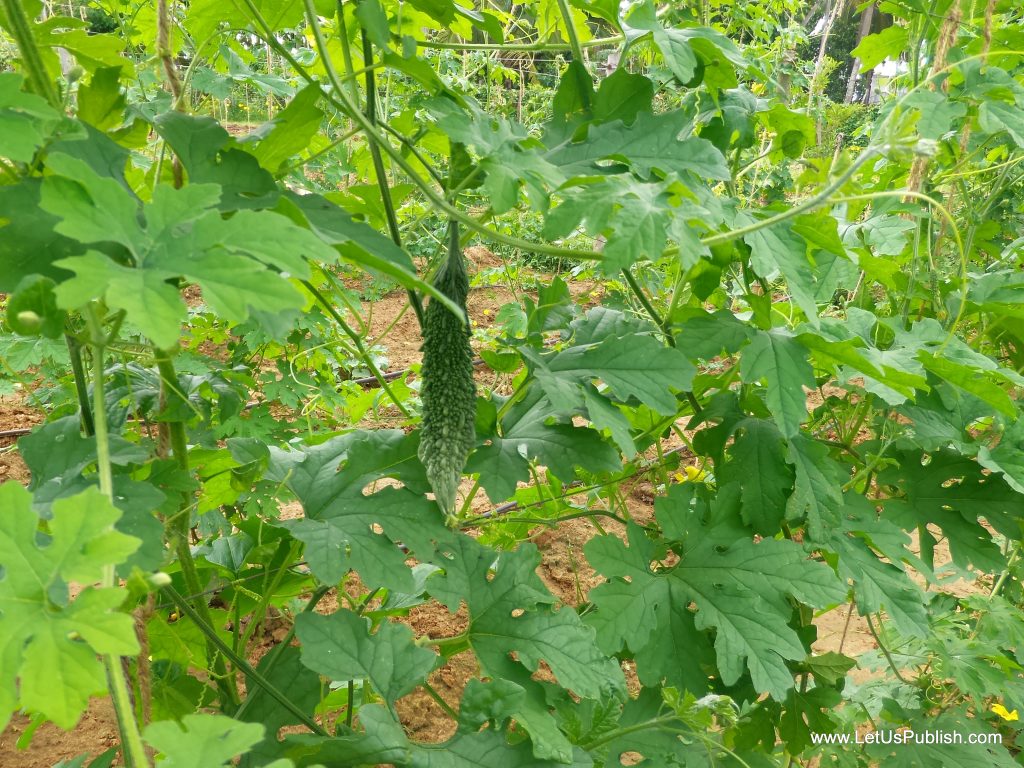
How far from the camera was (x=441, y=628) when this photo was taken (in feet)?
8.91

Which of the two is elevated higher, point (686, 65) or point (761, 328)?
point (686, 65)

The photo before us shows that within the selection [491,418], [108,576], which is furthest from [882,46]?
[108,576]

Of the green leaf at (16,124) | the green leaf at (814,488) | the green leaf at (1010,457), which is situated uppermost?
the green leaf at (16,124)

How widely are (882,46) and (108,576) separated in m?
2.43

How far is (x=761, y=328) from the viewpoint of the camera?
160 cm

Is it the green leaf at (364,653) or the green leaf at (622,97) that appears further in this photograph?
the green leaf at (622,97)

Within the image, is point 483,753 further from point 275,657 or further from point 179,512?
point 179,512

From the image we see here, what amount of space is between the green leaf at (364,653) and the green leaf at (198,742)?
0.48 m

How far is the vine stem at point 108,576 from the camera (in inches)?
27.1

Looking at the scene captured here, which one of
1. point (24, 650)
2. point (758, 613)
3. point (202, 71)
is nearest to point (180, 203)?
point (24, 650)

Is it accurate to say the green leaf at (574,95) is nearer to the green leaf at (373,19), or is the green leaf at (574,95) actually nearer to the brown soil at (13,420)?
the green leaf at (373,19)

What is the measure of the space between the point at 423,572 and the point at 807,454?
888 mm

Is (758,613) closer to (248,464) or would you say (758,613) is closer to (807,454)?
(807,454)

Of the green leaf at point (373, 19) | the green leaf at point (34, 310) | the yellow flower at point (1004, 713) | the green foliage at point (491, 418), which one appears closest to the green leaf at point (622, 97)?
the green foliage at point (491, 418)
